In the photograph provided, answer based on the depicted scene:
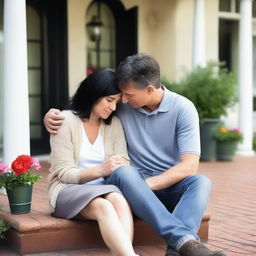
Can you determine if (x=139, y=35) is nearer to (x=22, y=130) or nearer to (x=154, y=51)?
(x=154, y=51)

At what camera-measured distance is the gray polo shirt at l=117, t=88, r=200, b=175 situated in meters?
3.33

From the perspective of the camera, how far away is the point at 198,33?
8.09m

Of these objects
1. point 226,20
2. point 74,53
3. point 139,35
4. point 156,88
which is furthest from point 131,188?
point 226,20

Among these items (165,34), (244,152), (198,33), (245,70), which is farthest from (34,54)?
(244,152)

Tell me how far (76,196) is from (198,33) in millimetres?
5463

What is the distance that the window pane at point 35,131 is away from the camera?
773cm

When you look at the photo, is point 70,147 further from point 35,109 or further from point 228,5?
point 228,5

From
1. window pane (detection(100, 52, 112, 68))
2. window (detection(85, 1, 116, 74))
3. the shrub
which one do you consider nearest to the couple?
the shrub

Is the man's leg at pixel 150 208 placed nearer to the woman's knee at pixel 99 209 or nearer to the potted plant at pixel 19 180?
the woman's knee at pixel 99 209

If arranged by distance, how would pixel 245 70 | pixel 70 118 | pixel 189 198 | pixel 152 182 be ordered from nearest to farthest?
pixel 189 198, pixel 152 182, pixel 70 118, pixel 245 70

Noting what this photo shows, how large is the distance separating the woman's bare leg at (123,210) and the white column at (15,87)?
5.17ft

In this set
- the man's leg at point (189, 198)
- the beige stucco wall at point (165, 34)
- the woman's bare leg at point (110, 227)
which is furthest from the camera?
the beige stucco wall at point (165, 34)

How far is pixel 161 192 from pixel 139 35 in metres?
5.42

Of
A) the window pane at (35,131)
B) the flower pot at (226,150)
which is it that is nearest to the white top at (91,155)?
the window pane at (35,131)
